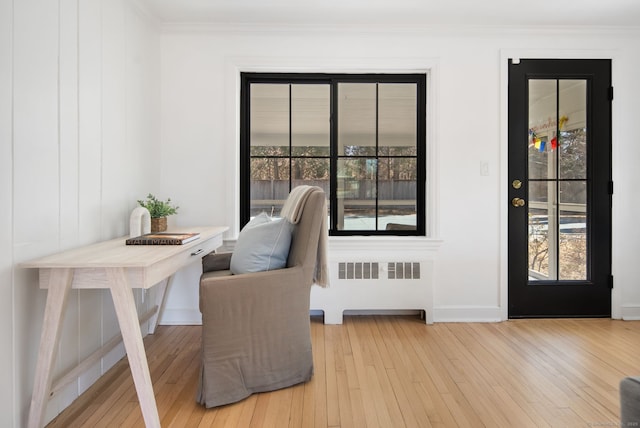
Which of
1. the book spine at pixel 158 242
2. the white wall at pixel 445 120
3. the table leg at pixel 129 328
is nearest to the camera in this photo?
the table leg at pixel 129 328

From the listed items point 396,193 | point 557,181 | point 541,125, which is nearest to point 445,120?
point 396,193

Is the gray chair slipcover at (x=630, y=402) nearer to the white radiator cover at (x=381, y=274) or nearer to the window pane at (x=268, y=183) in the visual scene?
the white radiator cover at (x=381, y=274)

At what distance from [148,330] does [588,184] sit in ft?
11.5

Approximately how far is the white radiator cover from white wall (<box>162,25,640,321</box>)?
0.27 ft

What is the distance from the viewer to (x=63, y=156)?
180 centimetres

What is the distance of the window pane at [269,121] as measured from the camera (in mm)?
3211

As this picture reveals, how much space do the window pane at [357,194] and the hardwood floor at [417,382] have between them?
32.8 inches

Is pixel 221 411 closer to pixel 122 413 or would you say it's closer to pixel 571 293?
pixel 122 413

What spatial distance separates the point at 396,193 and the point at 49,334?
248 cm

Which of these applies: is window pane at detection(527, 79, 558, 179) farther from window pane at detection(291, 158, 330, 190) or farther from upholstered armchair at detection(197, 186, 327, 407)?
upholstered armchair at detection(197, 186, 327, 407)

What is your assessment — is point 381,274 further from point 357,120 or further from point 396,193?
point 357,120

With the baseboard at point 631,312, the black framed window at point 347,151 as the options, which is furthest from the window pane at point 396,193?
the baseboard at point 631,312

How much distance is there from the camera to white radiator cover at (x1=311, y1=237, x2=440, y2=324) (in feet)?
9.97

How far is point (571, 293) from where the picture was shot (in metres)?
3.12
